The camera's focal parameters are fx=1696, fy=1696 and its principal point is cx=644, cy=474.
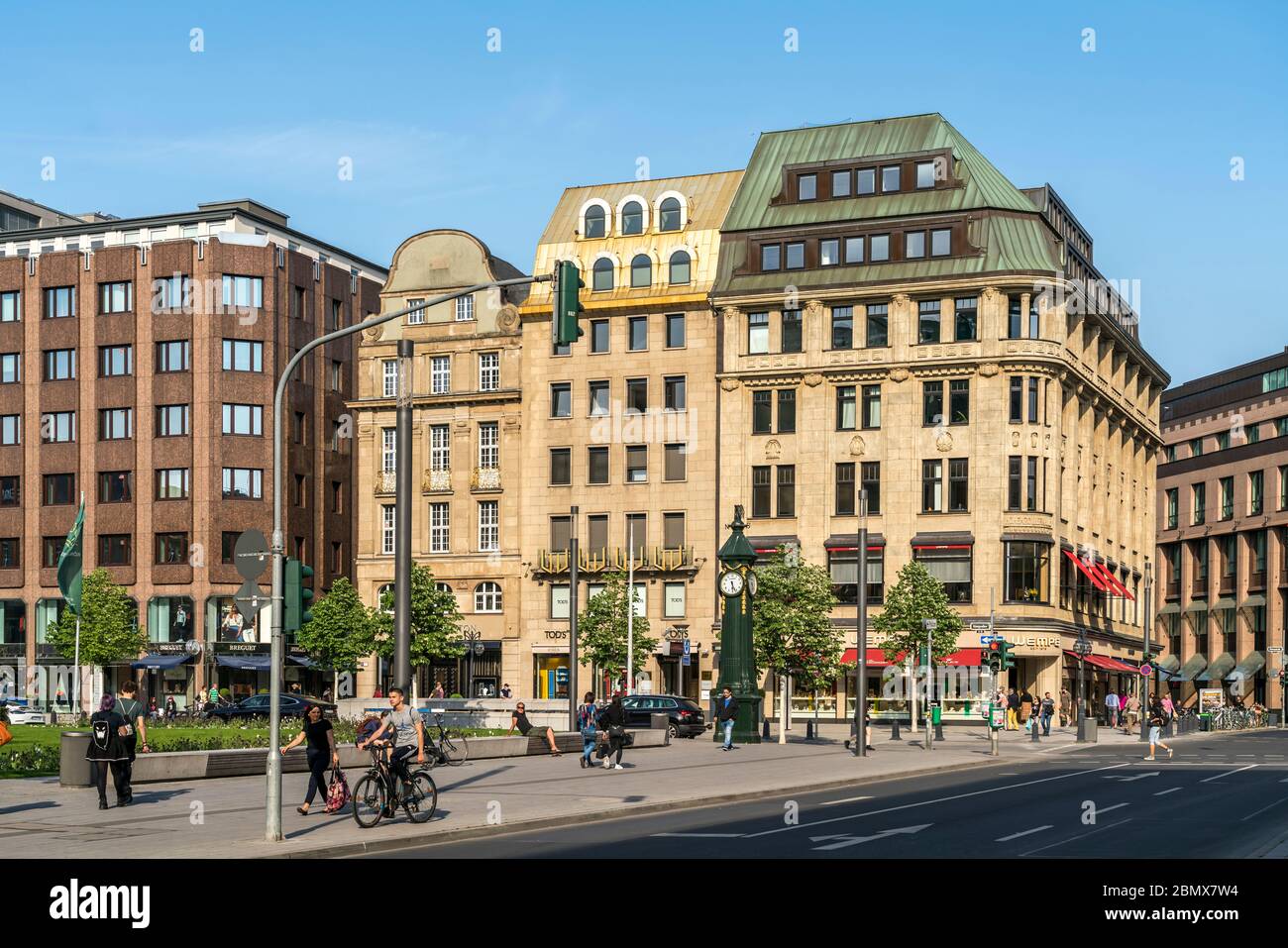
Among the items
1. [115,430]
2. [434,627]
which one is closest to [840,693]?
[434,627]

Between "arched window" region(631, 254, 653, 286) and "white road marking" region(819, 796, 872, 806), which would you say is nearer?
"white road marking" region(819, 796, 872, 806)

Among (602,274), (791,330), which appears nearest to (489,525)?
(602,274)

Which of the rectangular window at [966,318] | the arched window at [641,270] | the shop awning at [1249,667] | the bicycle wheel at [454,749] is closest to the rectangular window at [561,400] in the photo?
the arched window at [641,270]

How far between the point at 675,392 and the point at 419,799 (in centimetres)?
5511

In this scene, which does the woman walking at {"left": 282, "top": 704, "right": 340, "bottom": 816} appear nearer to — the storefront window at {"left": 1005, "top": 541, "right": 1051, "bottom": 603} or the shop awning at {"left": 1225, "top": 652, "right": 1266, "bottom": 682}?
the storefront window at {"left": 1005, "top": 541, "right": 1051, "bottom": 603}

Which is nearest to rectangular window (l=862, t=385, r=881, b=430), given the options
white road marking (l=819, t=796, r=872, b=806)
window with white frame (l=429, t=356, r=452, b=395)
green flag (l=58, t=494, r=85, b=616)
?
window with white frame (l=429, t=356, r=452, b=395)

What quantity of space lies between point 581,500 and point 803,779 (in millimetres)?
45483

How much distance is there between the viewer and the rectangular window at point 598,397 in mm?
78625

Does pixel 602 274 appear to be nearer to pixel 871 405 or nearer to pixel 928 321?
pixel 871 405

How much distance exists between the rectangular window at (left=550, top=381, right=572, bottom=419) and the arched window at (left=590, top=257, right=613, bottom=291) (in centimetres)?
479

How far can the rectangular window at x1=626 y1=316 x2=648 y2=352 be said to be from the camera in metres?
78.2

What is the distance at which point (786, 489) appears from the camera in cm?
7612

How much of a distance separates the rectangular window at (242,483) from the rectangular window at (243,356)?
5.09 meters
